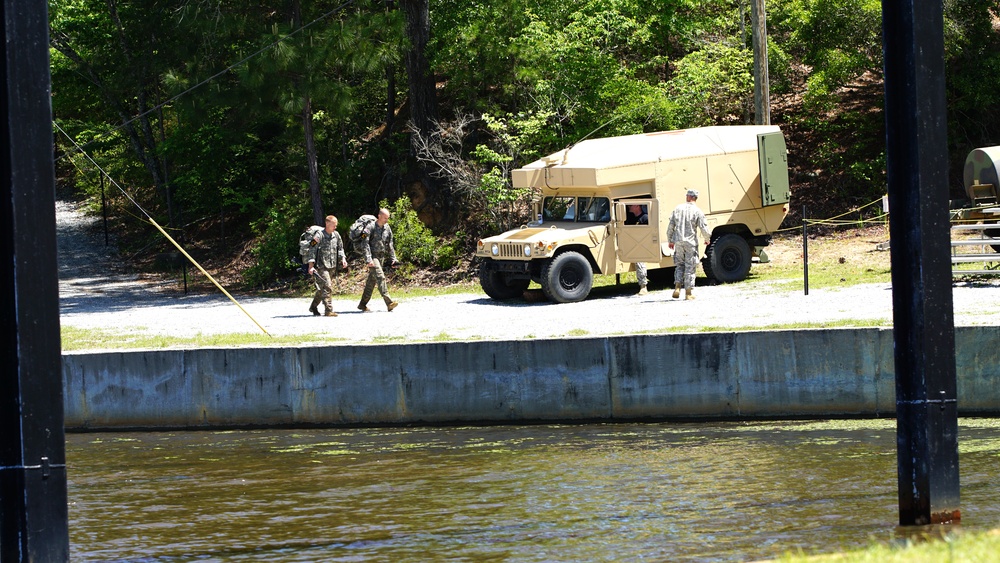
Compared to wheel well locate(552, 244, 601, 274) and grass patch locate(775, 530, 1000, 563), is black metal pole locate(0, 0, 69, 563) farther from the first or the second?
wheel well locate(552, 244, 601, 274)

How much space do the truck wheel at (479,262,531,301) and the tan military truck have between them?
0.06 ft

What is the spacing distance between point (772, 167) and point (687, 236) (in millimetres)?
3133

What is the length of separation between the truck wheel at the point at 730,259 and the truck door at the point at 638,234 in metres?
1.52

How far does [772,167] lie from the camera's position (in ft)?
70.6

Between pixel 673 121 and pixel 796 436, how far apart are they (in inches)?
592

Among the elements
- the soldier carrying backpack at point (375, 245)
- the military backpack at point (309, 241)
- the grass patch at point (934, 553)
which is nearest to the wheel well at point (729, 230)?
the soldier carrying backpack at point (375, 245)

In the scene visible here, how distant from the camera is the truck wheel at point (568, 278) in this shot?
2019 centimetres

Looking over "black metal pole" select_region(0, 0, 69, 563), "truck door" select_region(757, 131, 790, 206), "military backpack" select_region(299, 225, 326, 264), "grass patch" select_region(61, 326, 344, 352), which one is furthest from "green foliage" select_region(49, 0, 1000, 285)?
"black metal pole" select_region(0, 0, 69, 563)

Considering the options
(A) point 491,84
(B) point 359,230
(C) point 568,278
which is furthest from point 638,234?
(A) point 491,84

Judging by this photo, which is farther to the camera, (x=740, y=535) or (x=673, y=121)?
(x=673, y=121)

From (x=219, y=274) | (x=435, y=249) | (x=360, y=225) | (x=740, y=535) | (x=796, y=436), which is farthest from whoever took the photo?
(x=219, y=274)

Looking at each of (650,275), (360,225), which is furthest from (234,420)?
(650,275)

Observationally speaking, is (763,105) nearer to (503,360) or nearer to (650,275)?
(650,275)

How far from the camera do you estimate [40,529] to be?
7062 millimetres
